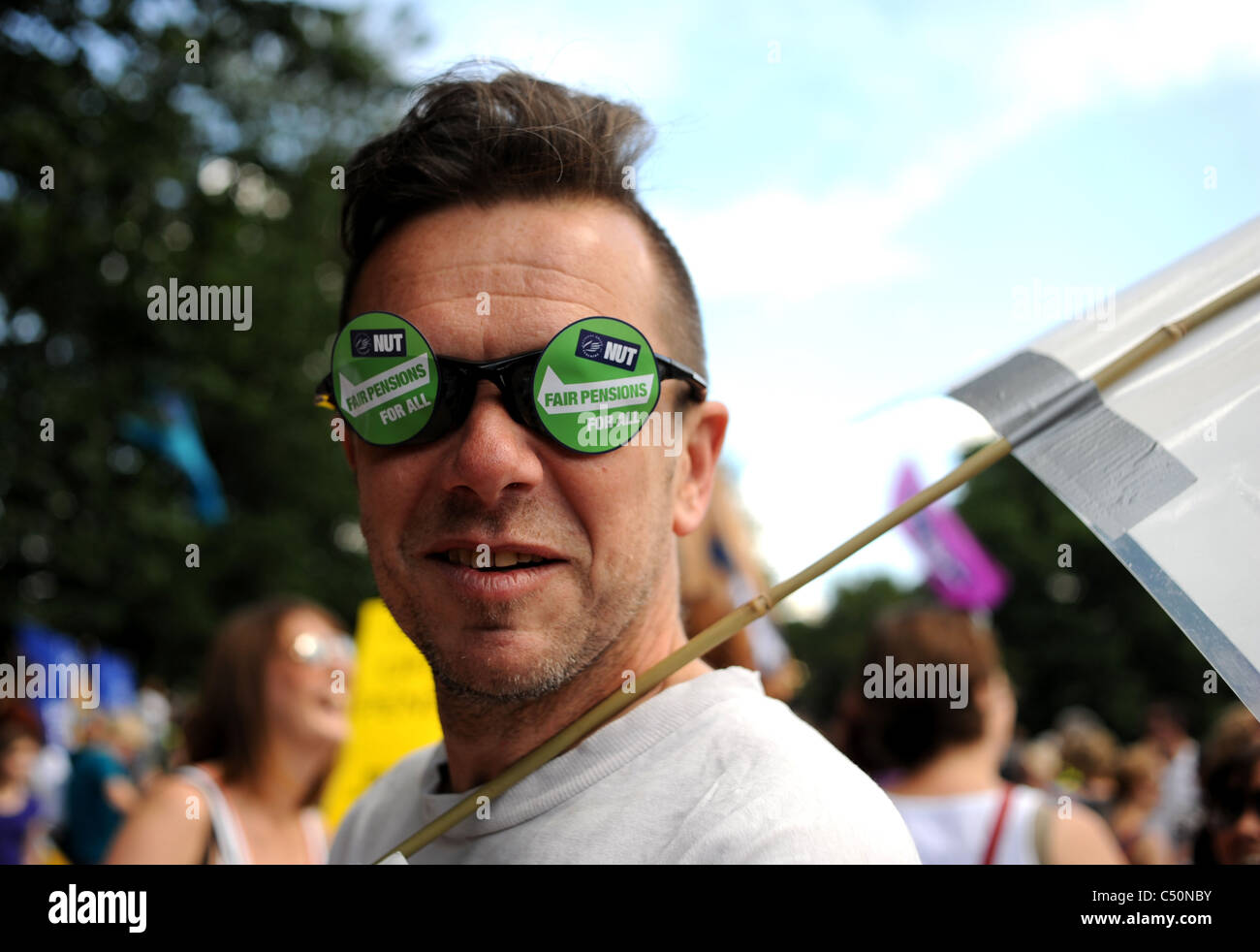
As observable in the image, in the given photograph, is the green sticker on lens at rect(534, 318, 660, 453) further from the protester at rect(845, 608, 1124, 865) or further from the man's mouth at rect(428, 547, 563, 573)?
the protester at rect(845, 608, 1124, 865)

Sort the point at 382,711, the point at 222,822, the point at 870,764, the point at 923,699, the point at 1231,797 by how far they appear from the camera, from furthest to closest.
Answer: the point at 382,711
the point at 870,764
the point at 923,699
the point at 222,822
the point at 1231,797

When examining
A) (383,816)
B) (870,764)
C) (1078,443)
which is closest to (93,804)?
(870,764)

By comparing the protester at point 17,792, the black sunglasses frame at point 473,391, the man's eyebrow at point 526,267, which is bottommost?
the protester at point 17,792

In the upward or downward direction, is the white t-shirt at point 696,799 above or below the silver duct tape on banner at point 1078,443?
below

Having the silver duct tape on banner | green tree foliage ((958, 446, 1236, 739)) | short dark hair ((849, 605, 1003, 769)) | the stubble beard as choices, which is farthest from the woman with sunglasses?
green tree foliage ((958, 446, 1236, 739))

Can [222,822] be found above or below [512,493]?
below

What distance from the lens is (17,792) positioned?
631 cm

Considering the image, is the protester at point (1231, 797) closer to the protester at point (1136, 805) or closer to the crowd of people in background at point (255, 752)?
the crowd of people in background at point (255, 752)

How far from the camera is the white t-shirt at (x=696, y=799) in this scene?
144cm

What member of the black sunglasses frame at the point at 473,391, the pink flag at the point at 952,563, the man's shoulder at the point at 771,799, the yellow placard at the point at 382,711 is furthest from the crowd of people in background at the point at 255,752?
the pink flag at the point at 952,563

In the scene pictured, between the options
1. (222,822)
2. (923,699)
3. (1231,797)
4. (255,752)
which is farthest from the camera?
(255,752)

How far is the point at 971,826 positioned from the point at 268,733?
235cm

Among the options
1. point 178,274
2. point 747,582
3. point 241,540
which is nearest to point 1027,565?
point 241,540

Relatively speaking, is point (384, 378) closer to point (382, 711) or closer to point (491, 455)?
point (491, 455)
